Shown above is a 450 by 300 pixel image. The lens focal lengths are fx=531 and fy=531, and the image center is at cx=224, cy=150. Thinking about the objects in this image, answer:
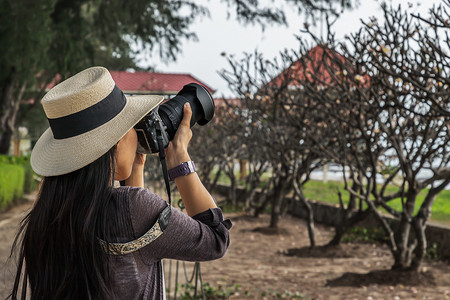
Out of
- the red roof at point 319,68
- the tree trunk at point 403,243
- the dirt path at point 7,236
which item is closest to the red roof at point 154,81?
the dirt path at point 7,236

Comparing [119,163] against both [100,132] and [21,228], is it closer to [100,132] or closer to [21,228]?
[100,132]

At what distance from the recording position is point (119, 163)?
156cm

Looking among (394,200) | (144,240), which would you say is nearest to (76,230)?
(144,240)

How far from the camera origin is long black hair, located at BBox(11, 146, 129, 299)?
1437mm

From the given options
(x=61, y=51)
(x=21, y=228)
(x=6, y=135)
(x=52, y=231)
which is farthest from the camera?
(x=6, y=135)

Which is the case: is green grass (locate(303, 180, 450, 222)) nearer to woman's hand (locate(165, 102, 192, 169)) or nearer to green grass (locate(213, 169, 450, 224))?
green grass (locate(213, 169, 450, 224))

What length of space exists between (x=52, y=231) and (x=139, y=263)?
26 centimetres

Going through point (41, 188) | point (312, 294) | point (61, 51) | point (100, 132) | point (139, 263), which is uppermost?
point (61, 51)

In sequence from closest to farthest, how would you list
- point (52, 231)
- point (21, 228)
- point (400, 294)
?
point (52, 231), point (21, 228), point (400, 294)

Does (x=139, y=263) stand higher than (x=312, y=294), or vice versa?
(x=139, y=263)

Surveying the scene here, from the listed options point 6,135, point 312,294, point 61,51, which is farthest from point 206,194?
point 6,135

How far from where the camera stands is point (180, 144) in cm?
164

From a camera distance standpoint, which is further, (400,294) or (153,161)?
(153,161)

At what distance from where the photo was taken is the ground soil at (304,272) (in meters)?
5.07
